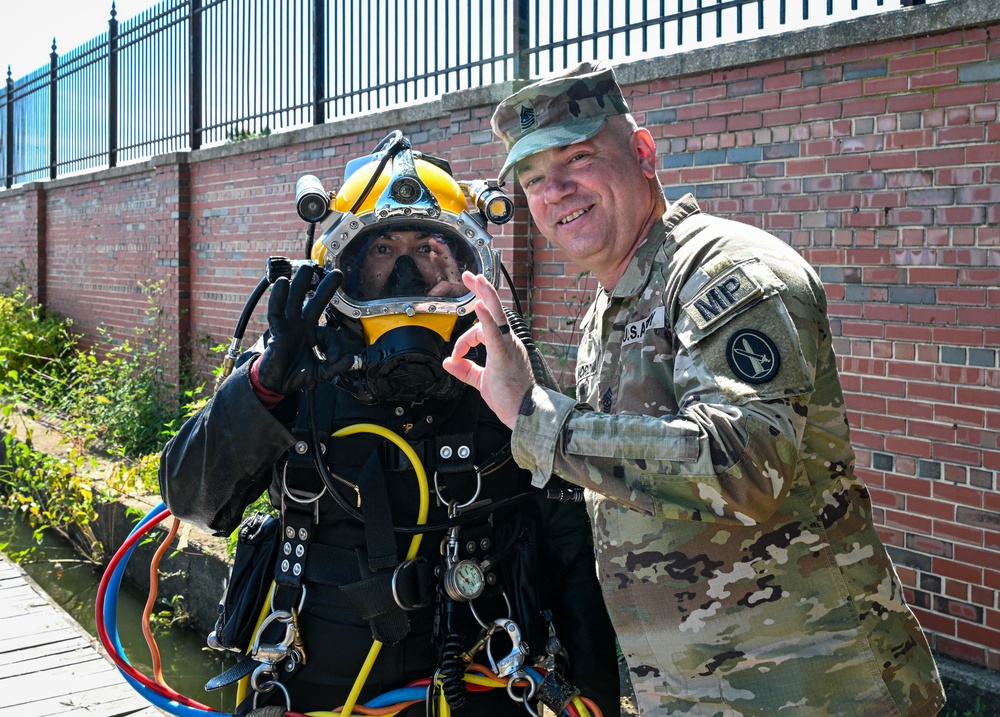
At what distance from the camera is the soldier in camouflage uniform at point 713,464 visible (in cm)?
149

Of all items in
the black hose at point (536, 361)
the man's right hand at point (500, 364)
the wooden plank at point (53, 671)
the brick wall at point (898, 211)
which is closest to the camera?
the man's right hand at point (500, 364)

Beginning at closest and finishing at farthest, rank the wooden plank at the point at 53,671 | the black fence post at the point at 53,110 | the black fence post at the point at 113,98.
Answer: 1. the wooden plank at the point at 53,671
2. the black fence post at the point at 113,98
3. the black fence post at the point at 53,110

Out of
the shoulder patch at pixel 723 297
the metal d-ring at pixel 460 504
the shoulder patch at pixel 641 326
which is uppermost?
the shoulder patch at pixel 723 297

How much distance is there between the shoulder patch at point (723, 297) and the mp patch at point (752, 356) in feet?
0.16

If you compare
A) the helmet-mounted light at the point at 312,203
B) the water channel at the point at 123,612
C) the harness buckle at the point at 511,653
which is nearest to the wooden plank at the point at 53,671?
the water channel at the point at 123,612

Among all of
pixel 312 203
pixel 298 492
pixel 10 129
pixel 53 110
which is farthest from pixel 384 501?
pixel 10 129

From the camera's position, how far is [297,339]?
206 cm

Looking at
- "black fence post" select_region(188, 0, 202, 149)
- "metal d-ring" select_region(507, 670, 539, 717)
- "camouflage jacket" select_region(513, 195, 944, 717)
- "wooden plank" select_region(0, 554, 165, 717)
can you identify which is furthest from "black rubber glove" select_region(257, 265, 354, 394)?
"black fence post" select_region(188, 0, 202, 149)

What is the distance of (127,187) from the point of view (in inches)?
388

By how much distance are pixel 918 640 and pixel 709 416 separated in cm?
72

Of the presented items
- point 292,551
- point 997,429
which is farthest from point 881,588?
point 997,429

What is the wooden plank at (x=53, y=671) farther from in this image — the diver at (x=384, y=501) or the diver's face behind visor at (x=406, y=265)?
the diver's face behind visor at (x=406, y=265)

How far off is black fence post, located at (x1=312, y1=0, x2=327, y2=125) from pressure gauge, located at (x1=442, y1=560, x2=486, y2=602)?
5.59 metres

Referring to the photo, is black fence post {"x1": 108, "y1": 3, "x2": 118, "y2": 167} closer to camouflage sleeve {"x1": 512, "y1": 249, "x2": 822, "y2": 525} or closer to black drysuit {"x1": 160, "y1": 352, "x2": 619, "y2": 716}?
black drysuit {"x1": 160, "y1": 352, "x2": 619, "y2": 716}
